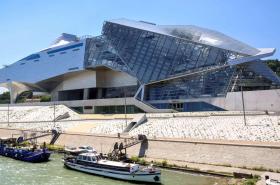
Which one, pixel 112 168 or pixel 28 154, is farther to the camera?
pixel 28 154

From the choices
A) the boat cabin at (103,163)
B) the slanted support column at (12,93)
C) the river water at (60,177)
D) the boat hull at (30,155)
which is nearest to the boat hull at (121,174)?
the boat cabin at (103,163)

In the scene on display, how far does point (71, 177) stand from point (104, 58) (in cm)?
4924

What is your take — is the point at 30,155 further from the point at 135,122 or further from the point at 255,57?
the point at 255,57

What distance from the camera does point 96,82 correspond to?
84250mm

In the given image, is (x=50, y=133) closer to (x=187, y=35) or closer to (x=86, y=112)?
(x=86, y=112)

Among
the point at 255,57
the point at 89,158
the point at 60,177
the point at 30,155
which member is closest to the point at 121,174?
the point at 89,158

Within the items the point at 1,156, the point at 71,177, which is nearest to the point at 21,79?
the point at 1,156

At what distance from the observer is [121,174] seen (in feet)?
96.9

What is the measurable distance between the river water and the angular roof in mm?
33524

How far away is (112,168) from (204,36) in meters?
42.0

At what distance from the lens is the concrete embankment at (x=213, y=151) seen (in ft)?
96.1

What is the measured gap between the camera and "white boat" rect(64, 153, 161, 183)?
28075 mm

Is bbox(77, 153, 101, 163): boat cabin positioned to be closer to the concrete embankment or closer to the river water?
the river water

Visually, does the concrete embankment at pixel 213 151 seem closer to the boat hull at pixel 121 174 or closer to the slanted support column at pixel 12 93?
the boat hull at pixel 121 174
